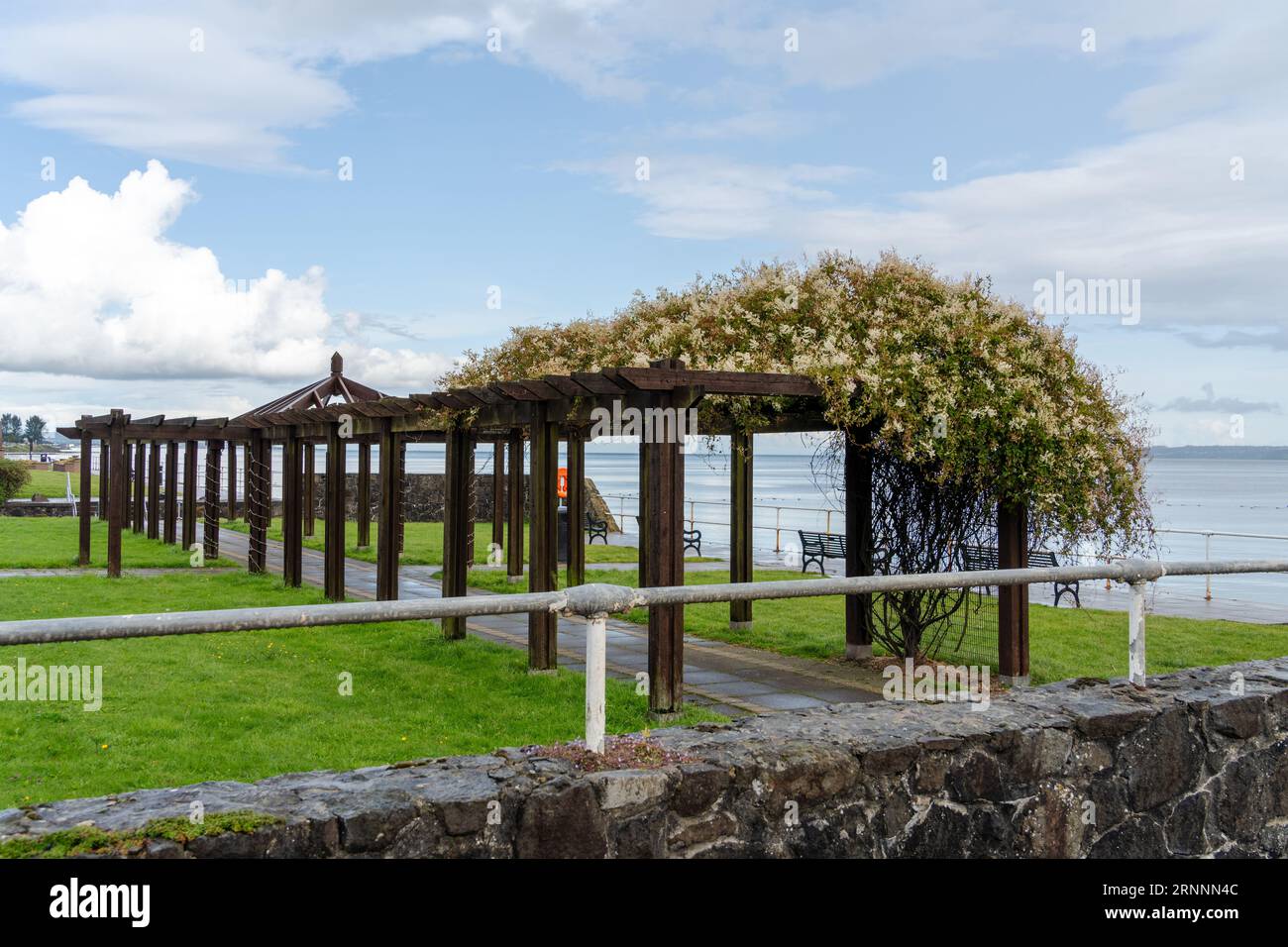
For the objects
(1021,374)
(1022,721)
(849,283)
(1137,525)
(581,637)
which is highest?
(849,283)

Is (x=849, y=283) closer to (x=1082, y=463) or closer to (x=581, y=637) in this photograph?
(x=1082, y=463)

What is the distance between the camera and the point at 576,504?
14312 millimetres

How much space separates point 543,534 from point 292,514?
733 cm

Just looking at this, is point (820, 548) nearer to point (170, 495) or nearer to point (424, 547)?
point (424, 547)

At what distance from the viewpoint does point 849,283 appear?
30.5 feet

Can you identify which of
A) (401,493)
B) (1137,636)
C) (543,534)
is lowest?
(1137,636)

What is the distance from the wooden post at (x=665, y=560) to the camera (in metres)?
7.41

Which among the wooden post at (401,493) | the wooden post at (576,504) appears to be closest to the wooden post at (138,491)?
the wooden post at (401,493)

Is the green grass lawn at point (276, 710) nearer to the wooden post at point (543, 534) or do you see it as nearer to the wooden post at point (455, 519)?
the wooden post at point (543, 534)

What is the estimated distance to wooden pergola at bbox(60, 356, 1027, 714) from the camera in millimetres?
7473

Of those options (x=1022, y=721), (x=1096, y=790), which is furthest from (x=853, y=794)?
(x=1096, y=790)

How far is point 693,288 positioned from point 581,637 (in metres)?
3.77

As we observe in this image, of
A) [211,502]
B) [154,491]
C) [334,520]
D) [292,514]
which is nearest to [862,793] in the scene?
[334,520]

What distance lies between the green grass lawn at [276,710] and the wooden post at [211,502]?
330 inches
